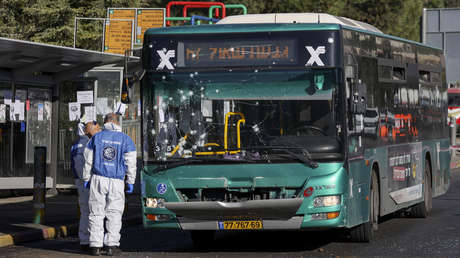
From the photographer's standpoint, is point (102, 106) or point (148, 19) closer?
point (102, 106)

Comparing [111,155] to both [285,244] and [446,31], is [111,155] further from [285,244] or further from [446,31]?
[446,31]

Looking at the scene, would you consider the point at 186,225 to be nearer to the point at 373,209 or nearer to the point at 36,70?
the point at 373,209

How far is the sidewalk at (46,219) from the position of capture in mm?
14462

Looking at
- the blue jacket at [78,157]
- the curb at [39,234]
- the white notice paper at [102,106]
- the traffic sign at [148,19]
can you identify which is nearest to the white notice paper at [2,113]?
the white notice paper at [102,106]

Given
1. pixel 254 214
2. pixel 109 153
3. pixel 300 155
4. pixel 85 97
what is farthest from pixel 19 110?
pixel 300 155

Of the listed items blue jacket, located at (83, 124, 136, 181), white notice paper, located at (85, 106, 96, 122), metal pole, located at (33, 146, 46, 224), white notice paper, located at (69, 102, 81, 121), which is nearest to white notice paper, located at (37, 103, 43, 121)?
white notice paper, located at (69, 102, 81, 121)

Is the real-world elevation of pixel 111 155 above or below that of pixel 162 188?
above

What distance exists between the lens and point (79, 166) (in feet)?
44.1

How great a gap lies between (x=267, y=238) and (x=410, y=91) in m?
3.44

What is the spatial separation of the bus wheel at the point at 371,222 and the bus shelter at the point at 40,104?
7.14 metres

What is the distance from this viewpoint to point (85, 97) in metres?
22.0

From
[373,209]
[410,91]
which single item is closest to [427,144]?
[410,91]

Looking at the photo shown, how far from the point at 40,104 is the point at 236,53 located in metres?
10.3

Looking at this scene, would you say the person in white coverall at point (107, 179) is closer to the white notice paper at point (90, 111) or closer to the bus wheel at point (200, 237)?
the bus wheel at point (200, 237)
